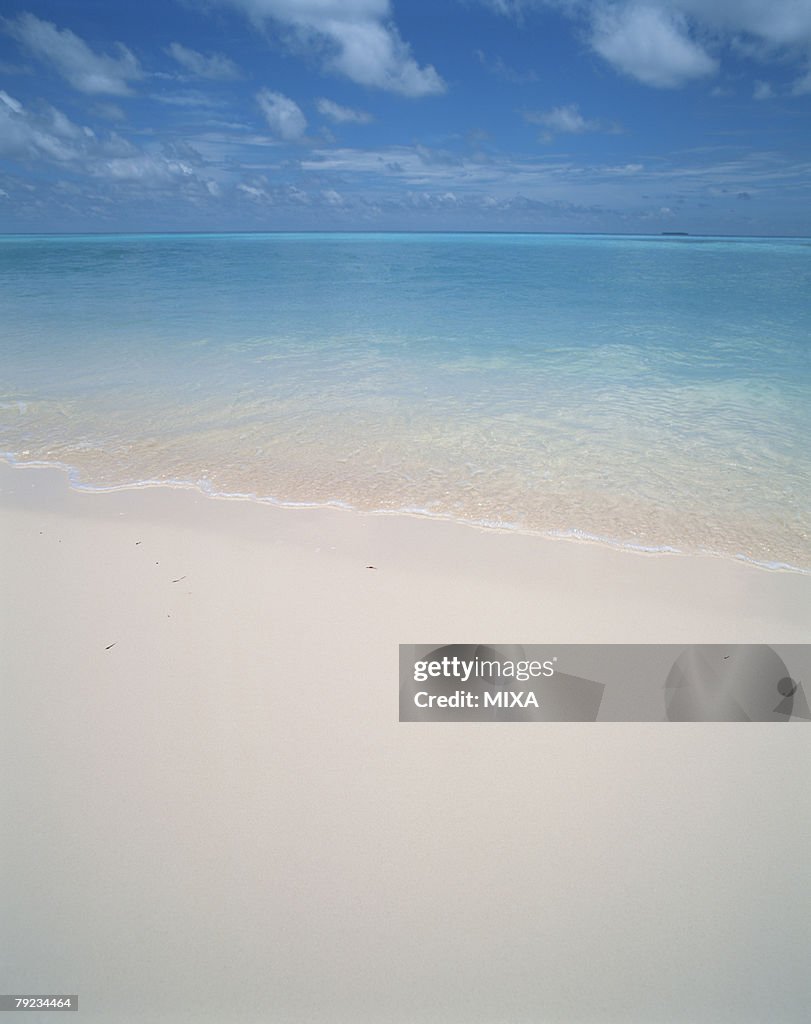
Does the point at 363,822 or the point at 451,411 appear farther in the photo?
the point at 451,411

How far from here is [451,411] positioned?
6.88 m

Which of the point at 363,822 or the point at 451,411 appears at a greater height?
the point at 451,411

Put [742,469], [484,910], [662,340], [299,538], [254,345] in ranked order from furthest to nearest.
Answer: [662,340]
[254,345]
[742,469]
[299,538]
[484,910]

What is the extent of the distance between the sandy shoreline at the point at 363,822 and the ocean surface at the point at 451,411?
1277 millimetres

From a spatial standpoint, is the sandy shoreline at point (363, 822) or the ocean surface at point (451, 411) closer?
the sandy shoreline at point (363, 822)

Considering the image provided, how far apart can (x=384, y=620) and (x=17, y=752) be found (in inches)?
66.3

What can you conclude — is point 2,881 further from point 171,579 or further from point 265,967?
point 171,579

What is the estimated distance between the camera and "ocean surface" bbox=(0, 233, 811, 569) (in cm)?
465

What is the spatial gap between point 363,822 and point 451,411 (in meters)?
5.30

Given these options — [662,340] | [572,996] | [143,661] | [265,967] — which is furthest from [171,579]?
[662,340]

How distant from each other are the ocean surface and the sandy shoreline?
1.28m

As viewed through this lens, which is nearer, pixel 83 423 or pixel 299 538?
pixel 299 538

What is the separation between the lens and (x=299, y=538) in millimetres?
4027

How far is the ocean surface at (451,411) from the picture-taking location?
15.3 ft
